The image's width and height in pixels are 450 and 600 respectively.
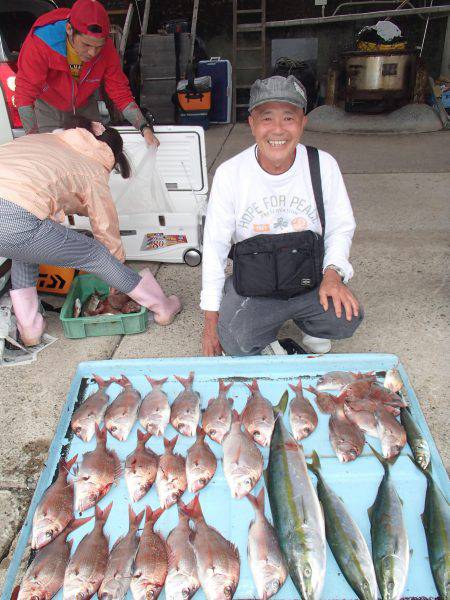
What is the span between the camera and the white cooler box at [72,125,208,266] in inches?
138

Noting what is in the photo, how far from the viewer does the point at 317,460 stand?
1964 mm

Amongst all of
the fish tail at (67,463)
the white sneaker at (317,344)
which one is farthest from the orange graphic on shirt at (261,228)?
the fish tail at (67,463)

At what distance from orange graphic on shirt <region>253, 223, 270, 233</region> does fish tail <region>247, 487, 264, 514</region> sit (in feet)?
4.06

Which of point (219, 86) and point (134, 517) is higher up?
point (134, 517)

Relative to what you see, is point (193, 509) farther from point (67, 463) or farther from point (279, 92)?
point (279, 92)

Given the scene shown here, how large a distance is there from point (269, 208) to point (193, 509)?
1423 millimetres

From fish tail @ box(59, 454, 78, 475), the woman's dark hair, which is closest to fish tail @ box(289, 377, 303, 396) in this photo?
fish tail @ box(59, 454, 78, 475)

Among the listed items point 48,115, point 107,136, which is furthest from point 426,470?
point 48,115

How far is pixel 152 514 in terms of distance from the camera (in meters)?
1.79

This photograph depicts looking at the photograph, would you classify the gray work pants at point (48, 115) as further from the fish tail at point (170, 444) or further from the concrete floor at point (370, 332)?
the fish tail at point (170, 444)

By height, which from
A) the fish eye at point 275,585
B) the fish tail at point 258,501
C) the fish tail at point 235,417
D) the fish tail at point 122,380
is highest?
the fish eye at point 275,585

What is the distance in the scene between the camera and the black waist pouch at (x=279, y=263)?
92.0 inches

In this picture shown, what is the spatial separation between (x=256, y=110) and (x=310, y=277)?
84 cm

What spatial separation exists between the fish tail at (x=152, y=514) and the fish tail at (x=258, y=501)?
34 cm
